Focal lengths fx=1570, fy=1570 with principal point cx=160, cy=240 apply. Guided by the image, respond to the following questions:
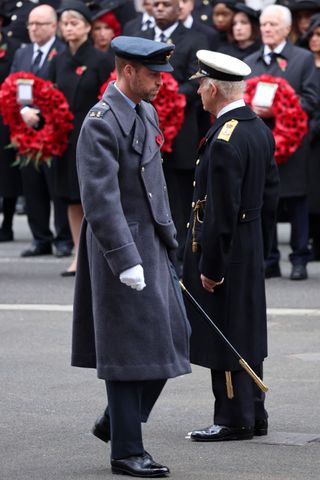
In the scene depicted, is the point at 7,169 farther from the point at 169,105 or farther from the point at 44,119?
the point at 169,105

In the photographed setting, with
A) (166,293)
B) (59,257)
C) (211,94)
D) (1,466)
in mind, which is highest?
(211,94)

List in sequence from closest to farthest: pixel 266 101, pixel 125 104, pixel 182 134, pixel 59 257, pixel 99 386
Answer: pixel 125 104 < pixel 99 386 < pixel 266 101 < pixel 182 134 < pixel 59 257

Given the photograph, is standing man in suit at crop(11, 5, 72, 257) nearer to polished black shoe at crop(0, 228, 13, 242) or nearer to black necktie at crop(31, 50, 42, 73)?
black necktie at crop(31, 50, 42, 73)

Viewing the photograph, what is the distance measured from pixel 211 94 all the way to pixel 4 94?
6.53 meters

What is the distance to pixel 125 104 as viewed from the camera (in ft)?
22.2

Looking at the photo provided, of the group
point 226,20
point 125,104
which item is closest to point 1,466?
point 125,104

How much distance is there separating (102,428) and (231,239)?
42.1 inches

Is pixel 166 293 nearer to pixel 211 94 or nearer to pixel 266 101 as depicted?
pixel 211 94

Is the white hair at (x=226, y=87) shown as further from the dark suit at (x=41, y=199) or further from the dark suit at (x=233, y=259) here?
the dark suit at (x=41, y=199)

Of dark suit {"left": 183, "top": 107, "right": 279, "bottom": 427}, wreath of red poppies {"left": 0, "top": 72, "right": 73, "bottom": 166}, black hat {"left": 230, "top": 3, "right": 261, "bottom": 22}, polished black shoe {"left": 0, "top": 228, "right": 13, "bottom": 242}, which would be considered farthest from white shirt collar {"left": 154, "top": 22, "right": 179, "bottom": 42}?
dark suit {"left": 183, "top": 107, "right": 279, "bottom": 427}

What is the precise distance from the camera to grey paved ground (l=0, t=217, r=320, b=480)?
22.9 feet

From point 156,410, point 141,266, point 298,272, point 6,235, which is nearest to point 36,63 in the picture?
point 6,235

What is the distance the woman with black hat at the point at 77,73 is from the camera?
1337 centimetres

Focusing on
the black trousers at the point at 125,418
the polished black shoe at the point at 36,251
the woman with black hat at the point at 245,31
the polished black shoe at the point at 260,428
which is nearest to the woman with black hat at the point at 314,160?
the woman with black hat at the point at 245,31
